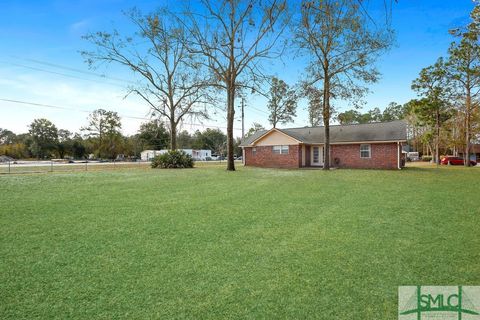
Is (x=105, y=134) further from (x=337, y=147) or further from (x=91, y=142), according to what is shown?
(x=337, y=147)

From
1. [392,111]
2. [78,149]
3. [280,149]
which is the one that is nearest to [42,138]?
[78,149]

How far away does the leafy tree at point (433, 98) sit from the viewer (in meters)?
28.4

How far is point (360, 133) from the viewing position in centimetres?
2469

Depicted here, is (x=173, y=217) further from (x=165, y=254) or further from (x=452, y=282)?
(x=452, y=282)

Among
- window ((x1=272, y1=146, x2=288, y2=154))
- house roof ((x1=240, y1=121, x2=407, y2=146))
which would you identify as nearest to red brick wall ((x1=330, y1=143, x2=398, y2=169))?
house roof ((x1=240, y1=121, x2=407, y2=146))

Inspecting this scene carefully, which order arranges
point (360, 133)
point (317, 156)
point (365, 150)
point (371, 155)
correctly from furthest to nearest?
point (317, 156)
point (360, 133)
point (365, 150)
point (371, 155)

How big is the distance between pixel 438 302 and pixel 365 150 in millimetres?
22898

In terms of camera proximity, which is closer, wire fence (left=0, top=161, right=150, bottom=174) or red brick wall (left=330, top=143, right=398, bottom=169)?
red brick wall (left=330, top=143, right=398, bottom=169)

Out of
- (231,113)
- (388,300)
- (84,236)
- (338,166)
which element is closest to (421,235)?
(388,300)

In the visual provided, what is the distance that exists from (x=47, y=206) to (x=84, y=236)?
325cm

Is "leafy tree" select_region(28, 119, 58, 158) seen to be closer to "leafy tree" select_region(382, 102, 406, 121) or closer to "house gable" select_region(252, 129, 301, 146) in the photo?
"house gable" select_region(252, 129, 301, 146)

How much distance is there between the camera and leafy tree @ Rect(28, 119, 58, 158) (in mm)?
64312

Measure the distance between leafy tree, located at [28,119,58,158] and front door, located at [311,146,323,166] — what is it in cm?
6370

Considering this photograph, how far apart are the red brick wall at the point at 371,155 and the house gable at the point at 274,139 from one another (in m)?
3.86
